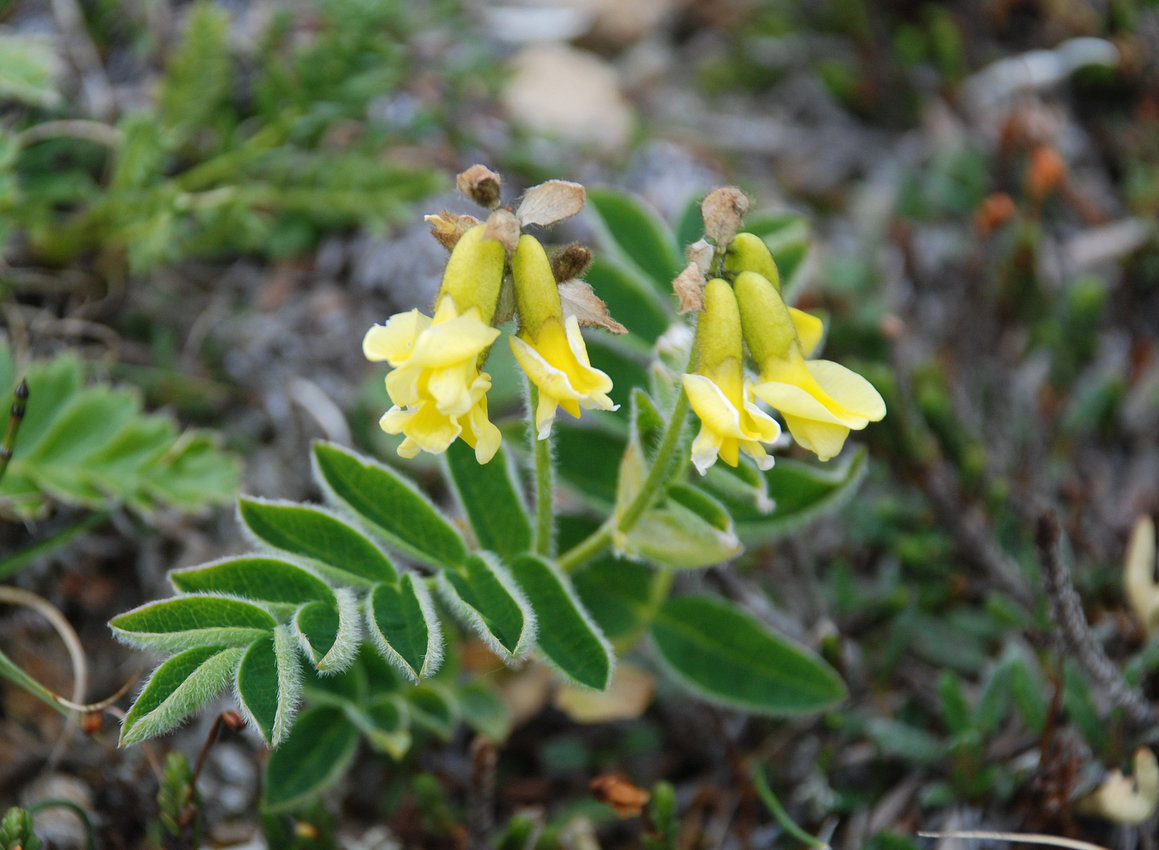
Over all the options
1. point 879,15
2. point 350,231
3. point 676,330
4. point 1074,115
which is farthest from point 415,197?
point 1074,115

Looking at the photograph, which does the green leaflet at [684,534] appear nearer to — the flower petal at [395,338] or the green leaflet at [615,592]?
the green leaflet at [615,592]

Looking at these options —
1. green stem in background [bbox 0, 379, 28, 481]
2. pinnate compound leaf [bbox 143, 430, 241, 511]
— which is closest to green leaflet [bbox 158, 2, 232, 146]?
pinnate compound leaf [bbox 143, 430, 241, 511]

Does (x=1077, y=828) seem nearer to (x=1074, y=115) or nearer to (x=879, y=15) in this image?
(x=1074, y=115)

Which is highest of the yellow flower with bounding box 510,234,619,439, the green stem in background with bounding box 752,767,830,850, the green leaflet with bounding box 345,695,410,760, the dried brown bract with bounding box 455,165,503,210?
the dried brown bract with bounding box 455,165,503,210

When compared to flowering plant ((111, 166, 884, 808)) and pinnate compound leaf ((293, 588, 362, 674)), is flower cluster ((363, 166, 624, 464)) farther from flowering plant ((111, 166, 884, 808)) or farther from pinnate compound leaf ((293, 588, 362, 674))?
pinnate compound leaf ((293, 588, 362, 674))

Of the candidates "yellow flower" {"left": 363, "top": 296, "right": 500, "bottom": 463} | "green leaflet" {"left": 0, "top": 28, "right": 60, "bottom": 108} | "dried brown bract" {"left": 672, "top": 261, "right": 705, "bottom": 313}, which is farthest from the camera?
"green leaflet" {"left": 0, "top": 28, "right": 60, "bottom": 108}

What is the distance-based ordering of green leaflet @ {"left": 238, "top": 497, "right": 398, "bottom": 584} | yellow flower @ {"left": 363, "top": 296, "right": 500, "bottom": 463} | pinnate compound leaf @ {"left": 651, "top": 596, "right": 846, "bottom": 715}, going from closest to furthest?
yellow flower @ {"left": 363, "top": 296, "right": 500, "bottom": 463} < green leaflet @ {"left": 238, "top": 497, "right": 398, "bottom": 584} < pinnate compound leaf @ {"left": 651, "top": 596, "right": 846, "bottom": 715}
